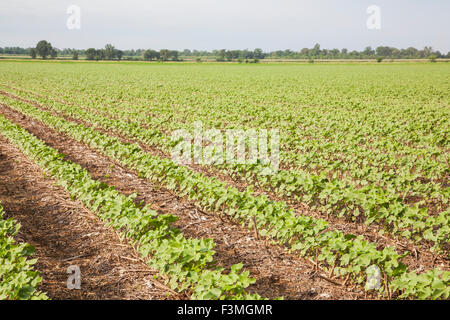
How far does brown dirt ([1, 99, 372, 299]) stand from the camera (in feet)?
15.0

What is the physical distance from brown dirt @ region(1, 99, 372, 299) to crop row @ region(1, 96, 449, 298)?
18 cm

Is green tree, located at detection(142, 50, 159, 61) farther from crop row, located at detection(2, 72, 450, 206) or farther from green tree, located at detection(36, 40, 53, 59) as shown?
crop row, located at detection(2, 72, 450, 206)

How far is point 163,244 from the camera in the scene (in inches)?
182

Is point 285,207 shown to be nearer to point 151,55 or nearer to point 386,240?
point 386,240

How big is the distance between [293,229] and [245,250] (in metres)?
0.88

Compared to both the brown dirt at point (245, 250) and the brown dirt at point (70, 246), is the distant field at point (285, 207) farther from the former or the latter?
the brown dirt at point (70, 246)

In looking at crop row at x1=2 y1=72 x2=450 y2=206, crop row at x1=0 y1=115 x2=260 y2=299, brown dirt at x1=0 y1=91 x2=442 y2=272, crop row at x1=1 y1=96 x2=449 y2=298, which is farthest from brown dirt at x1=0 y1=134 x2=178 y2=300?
crop row at x1=2 y1=72 x2=450 y2=206

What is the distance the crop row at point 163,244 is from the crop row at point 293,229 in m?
1.00

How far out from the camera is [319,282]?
4719mm

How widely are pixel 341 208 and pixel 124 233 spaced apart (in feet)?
13.1

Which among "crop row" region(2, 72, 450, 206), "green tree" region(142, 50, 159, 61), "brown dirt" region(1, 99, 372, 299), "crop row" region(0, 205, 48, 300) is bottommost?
"brown dirt" region(1, 99, 372, 299)

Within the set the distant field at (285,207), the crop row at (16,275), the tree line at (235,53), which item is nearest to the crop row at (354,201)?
the distant field at (285,207)

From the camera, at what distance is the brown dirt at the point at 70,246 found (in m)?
4.55
